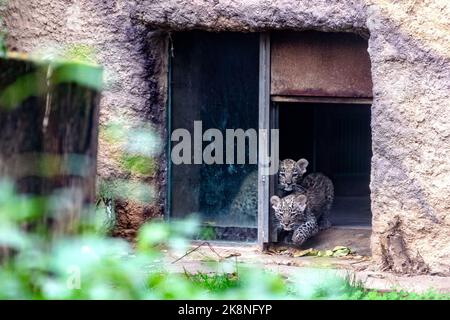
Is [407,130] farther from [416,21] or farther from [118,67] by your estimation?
[118,67]

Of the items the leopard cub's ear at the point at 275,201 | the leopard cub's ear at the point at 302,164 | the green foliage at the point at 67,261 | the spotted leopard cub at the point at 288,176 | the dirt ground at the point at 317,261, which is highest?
the leopard cub's ear at the point at 302,164

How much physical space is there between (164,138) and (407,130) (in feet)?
8.56

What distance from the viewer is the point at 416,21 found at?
768 cm

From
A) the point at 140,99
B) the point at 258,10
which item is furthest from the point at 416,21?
the point at 140,99

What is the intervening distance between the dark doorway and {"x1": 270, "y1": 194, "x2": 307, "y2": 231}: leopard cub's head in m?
3.11

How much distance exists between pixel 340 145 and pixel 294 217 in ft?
15.5

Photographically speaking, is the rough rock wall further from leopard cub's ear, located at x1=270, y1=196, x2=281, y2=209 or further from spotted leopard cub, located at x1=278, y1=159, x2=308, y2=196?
spotted leopard cub, located at x1=278, y1=159, x2=308, y2=196

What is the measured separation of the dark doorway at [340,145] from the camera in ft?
41.8

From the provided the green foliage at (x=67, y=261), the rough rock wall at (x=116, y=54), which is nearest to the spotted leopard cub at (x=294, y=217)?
the rough rock wall at (x=116, y=54)

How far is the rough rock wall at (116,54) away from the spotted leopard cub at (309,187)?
4.59 ft

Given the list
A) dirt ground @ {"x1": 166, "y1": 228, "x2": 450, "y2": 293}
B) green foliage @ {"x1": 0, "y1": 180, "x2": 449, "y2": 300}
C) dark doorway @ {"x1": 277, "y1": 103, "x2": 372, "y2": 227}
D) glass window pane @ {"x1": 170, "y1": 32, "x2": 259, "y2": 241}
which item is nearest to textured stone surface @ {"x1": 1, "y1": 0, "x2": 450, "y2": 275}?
dirt ground @ {"x1": 166, "y1": 228, "x2": 450, "y2": 293}

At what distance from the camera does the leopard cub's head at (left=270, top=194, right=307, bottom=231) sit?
923 centimetres

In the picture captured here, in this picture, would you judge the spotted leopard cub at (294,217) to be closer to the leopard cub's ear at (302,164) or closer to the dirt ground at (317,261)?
the dirt ground at (317,261)
